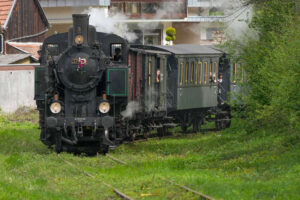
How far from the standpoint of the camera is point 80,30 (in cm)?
1877

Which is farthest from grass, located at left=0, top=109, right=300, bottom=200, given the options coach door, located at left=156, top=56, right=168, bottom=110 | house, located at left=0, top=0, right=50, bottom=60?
house, located at left=0, top=0, right=50, bottom=60

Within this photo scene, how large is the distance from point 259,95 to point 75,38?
606 centimetres

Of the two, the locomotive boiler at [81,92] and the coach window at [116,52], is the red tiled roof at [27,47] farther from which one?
the locomotive boiler at [81,92]

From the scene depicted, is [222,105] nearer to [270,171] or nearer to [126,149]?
[126,149]

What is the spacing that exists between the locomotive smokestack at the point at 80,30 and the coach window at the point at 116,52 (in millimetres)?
965

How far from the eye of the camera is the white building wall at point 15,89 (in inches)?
1207

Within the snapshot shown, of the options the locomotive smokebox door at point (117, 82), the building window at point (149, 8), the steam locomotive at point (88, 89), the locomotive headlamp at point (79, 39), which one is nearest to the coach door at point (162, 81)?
the steam locomotive at point (88, 89)

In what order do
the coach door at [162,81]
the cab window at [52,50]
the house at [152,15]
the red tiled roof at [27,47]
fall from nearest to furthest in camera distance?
the cab window at [52,50] → the coach door at [162,81] → the red tiled roof at [27,47] → the house at [152,15]

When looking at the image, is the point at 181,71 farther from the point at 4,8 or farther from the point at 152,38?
the point at 152,38

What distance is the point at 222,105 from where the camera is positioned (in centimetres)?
2972

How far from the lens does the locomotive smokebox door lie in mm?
18531

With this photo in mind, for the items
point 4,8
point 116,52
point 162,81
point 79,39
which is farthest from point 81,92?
point 4,8

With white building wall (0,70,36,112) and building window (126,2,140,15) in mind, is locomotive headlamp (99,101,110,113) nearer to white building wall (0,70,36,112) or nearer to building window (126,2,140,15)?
white building wall (0,70,36,112)

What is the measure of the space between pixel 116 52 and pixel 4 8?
2290 centimetres
